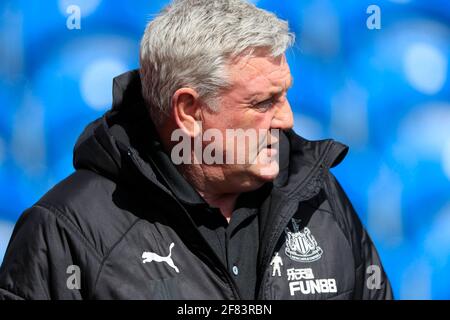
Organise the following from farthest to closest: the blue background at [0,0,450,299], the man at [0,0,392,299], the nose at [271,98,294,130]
A: the blue background at [0,0,450,299] → the nose at [271,98,294,130] → the man at [0,0,392,299]

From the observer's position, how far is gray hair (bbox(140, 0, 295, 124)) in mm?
1953

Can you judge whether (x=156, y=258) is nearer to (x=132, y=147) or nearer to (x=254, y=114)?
(x=132, y=147)

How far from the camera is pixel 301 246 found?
2.07 metres

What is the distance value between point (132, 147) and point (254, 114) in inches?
11.0

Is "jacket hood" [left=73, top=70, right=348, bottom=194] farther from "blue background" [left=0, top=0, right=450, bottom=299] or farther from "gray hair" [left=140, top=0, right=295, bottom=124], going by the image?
"blue background" [left=0, top=0, right=450, bottom=299]

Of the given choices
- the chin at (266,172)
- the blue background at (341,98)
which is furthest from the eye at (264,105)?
the blue background at (341,98)

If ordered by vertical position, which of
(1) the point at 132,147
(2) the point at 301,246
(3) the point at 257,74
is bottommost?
(2) the point at 301,246

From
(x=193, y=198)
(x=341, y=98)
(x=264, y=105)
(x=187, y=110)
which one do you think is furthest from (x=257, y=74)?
(x=341, y=98)

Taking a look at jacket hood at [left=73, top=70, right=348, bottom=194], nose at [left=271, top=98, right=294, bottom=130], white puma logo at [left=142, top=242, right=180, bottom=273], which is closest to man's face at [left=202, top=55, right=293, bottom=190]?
nose at [left=271, top=98, right=294, bottom=130]

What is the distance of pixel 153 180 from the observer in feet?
6.42

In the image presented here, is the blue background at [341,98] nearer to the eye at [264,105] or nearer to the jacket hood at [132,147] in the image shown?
the jacket hood at [132,147]

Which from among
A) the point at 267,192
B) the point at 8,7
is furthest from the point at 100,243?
the point at 8,7
